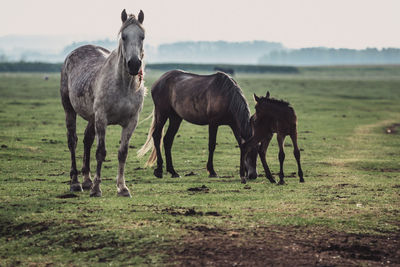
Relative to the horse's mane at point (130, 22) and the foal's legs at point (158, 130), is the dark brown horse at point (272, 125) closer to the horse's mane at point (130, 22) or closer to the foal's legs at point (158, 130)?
the foal's legs at point (158, 130)

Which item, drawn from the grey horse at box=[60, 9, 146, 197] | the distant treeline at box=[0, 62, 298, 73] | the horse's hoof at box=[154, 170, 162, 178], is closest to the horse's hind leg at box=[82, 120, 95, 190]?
the grey horse at box=[60, 9, 146, 197]

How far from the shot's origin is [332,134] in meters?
24.6

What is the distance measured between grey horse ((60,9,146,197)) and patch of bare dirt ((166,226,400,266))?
10.0 feet

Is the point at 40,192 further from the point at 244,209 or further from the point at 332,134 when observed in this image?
the point at 332,134

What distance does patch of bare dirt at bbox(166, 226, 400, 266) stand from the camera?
6.94 m

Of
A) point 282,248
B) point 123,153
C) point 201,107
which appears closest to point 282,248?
point 282,248

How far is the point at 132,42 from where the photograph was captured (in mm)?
9547

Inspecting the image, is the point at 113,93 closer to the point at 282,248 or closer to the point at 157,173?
the point at 157,173

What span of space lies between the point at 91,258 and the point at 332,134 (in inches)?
753

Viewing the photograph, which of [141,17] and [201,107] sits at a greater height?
[141,17]

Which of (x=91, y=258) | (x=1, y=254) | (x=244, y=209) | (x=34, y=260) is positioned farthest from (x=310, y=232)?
(x=1, y=254)

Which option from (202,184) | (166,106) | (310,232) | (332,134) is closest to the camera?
(310,232)

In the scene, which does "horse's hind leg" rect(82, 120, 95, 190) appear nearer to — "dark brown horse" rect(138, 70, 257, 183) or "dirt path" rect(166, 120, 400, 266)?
"dark brown horse" rect(138, 70, 257, 183)

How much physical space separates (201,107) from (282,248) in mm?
7366
